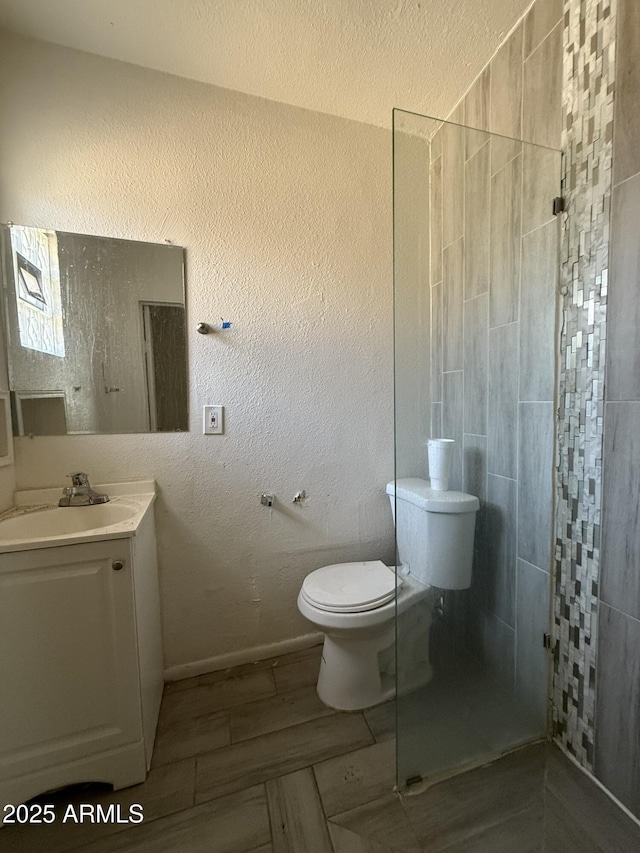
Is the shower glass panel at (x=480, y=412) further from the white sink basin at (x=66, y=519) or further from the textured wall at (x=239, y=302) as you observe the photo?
the white sink basin at (x=66, y=519)

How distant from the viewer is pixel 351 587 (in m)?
1.35

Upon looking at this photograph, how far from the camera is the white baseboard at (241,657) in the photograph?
148cm

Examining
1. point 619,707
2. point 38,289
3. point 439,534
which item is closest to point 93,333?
point 38,289

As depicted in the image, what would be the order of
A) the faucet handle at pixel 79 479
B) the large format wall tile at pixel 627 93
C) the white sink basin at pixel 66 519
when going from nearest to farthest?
the large format wall tile at pixel 627 93, the white sink basin at pixel 66 519, the faucet handle at pixel 79 479

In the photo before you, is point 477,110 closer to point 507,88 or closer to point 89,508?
point 507,88

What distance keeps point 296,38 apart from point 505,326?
4.21 ft

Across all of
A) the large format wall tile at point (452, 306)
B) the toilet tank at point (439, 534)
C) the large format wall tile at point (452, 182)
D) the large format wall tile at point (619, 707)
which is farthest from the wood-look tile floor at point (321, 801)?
the large format wall tile at point (452, 182)

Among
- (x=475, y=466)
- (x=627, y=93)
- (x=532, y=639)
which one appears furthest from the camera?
(x=475, y=466)

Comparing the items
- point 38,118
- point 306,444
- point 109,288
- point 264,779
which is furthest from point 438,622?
point 38,118

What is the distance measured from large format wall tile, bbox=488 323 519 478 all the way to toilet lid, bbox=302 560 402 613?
1.93 ft

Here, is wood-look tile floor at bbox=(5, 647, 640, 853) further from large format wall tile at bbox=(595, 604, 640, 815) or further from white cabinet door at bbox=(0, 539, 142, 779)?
white cabinet door at bbox=(0, 539, 142, 779)

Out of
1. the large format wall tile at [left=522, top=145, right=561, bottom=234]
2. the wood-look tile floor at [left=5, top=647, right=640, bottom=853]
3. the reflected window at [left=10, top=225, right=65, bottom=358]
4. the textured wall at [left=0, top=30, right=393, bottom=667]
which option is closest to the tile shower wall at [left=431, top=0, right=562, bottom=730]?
the large format wall tile at [left=522, top=145, right=561, bottom=234]

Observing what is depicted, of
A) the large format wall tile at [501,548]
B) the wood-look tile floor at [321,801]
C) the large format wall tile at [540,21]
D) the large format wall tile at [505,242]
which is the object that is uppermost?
the large format wall tile at [540,21]

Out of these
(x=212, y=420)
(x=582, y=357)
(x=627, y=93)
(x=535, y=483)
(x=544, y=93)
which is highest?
(x=544, y=93)
